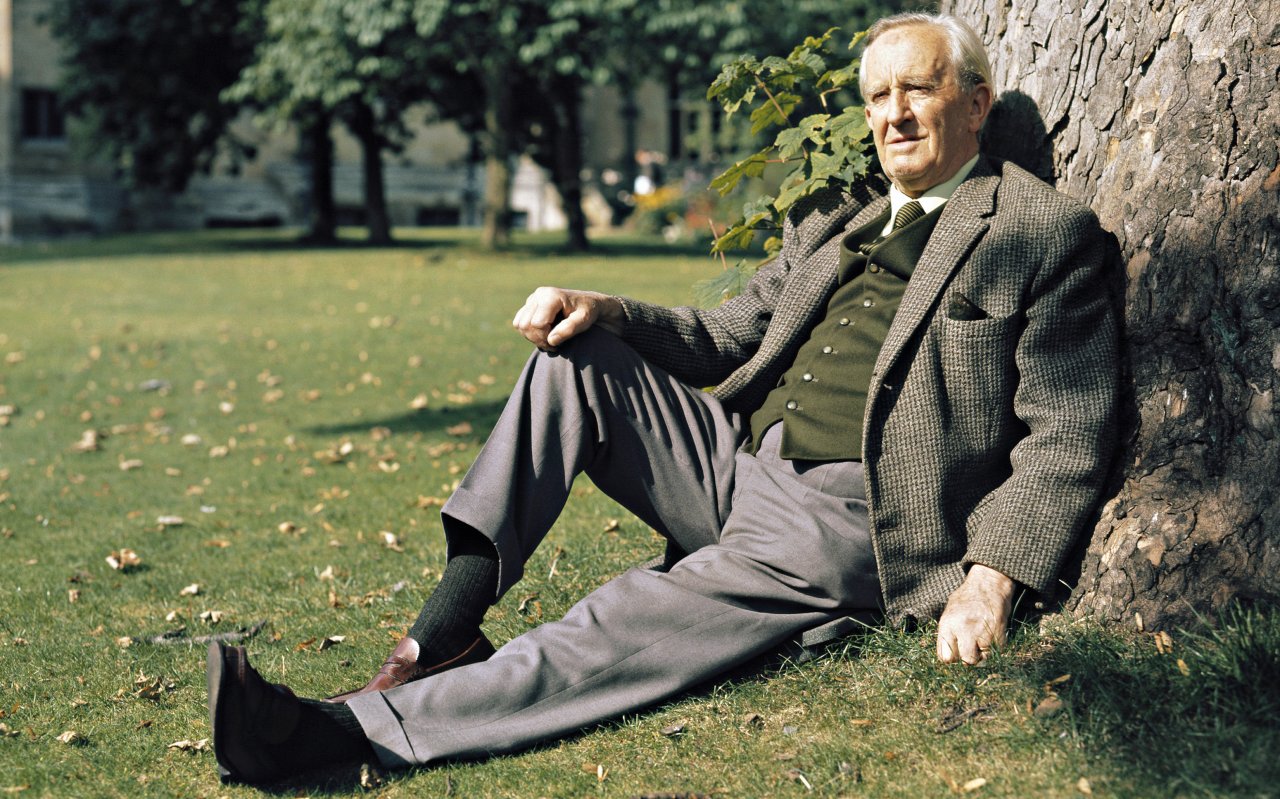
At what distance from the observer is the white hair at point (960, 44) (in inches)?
138

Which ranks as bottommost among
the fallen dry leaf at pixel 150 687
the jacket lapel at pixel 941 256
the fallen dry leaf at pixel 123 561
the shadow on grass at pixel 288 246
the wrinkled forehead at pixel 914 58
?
the fallen dry leaf at pixel 123 561

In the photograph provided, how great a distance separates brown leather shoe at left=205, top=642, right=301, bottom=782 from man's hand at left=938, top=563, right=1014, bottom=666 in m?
1.50

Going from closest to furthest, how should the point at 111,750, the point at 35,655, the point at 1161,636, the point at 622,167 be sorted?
1. the point at 1161,636
2. the point at 111,750
3. the point at 35,655
4. the point at 622,167

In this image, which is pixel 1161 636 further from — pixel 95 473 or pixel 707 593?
pixel 95 473

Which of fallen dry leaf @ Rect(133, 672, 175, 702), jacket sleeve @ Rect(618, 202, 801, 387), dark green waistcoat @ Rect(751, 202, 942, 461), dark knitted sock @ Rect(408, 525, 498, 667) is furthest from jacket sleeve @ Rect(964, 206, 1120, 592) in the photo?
fallen dry leaf @ Rect(133, 672, 175, 702)

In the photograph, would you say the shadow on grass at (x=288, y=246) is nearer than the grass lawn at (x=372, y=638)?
No

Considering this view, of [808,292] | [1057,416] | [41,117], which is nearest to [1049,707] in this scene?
[1057,416]

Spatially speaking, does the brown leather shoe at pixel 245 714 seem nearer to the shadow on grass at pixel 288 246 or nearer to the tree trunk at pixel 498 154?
the tree trunk at pixel 498 154

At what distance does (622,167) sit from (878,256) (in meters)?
38.3

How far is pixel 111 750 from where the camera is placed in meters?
3.41

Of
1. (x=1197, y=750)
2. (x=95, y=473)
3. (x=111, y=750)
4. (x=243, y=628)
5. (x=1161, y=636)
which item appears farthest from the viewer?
(x=95, y=473)

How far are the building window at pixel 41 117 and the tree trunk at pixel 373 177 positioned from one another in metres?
9.61

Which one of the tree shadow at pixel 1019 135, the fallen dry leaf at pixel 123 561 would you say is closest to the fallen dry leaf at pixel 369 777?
the tree shadow at pixel 1019 135

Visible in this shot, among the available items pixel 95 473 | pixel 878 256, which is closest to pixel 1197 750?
pixel 878 256
